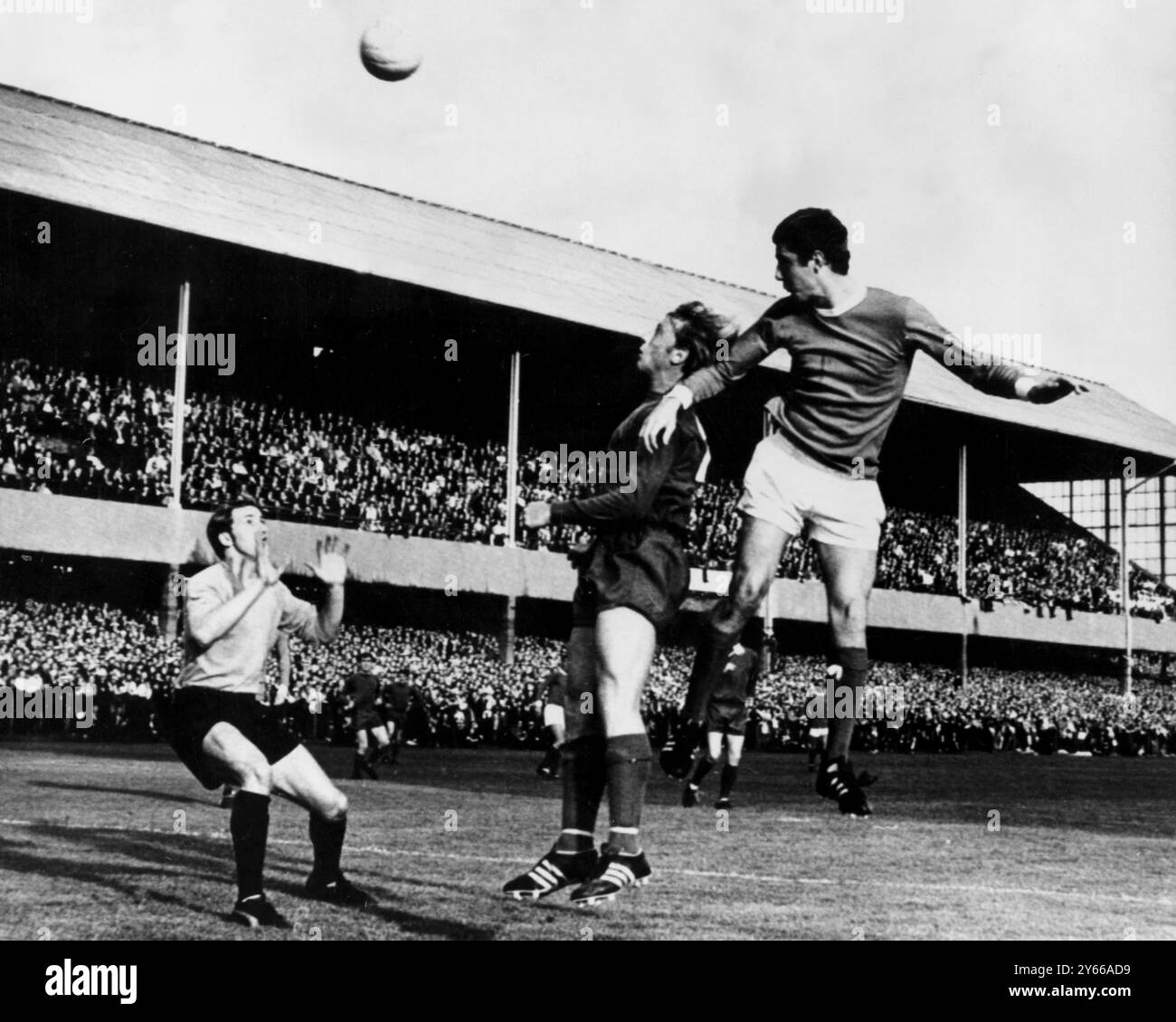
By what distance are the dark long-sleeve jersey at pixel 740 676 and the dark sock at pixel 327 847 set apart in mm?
7069

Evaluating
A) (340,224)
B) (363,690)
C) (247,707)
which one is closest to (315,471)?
(340,224)

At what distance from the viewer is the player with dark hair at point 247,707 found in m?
6.00

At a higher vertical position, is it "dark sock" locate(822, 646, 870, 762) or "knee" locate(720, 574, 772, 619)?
"knee" locate(720, 574, 772, 619)

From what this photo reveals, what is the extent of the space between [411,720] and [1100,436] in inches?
597

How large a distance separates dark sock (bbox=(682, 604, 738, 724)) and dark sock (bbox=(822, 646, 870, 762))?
355 millimetres

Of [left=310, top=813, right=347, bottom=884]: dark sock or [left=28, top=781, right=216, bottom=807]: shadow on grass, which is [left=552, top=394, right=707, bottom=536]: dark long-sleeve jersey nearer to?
[left=310, top=813, right=347, bottom=884]: dark sock

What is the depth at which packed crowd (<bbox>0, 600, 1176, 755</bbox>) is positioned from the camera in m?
22.7

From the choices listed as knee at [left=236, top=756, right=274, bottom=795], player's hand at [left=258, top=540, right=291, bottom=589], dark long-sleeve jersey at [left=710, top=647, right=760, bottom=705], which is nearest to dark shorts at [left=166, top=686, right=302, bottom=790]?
knee at [left=236, top=756, right=274, bottom=795]

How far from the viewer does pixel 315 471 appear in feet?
87.5

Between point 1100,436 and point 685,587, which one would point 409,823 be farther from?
point 1100,436

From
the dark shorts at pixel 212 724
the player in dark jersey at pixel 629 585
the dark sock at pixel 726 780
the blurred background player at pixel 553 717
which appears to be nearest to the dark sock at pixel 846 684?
the player in dark jersey at pixel 629 585

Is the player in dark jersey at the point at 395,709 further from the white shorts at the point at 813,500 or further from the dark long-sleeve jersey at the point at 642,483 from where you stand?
the white shorts at the point at 813,500
